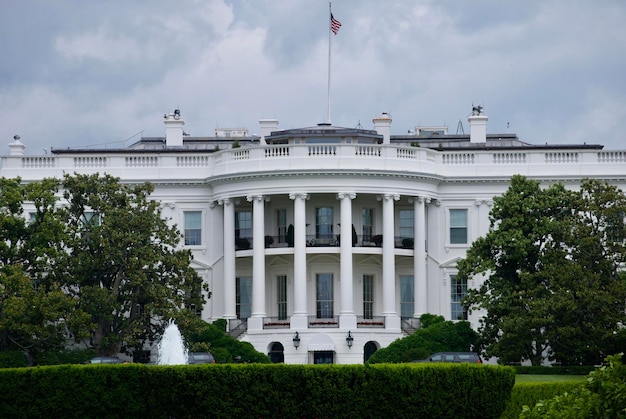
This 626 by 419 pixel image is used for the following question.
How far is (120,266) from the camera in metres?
70.2

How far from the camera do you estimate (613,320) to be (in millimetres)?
65188

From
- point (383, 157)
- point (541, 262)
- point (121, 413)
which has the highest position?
point (383, 157)

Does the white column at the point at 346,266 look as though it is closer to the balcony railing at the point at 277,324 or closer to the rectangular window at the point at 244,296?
the balcony railing at the point at 277,324

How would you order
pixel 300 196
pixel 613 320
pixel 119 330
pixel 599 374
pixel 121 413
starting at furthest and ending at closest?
pixel 300 196
pixel 119 330
pixel 613 320
pixel 121 413
pixel 599 374

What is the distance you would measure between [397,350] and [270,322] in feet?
27.5

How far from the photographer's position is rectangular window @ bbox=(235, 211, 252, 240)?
79.8 m

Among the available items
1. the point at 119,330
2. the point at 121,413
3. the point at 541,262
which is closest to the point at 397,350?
the point at 541,262

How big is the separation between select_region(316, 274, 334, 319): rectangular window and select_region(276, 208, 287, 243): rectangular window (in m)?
2.65

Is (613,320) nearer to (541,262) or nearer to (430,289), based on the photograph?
(541,262)

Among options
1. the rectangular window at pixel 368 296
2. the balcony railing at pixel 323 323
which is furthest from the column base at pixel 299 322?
the rectangular window at pixel 368 296

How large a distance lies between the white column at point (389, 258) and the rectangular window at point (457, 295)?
3.72 meters

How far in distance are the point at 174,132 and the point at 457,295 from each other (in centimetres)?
1872

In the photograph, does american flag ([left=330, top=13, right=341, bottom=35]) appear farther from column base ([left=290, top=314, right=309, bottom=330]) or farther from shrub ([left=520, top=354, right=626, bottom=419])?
shrub ([left=520, top=354, right=626, bottom=419])

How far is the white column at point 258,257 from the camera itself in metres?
75.9
